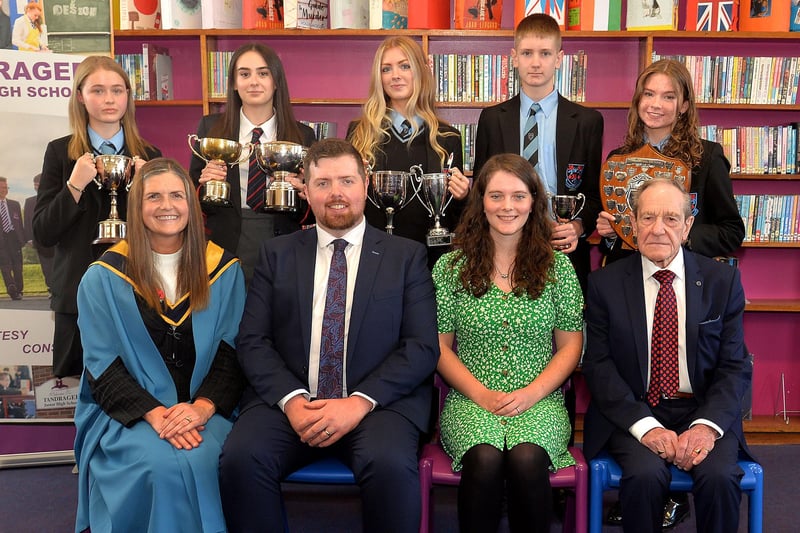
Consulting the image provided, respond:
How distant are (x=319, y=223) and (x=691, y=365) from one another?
54.6 inches

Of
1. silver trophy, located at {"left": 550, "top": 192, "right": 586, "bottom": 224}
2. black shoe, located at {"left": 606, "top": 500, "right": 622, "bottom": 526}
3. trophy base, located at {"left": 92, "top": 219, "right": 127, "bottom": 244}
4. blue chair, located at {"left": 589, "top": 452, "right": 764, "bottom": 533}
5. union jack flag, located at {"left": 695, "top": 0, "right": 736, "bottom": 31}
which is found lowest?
black shoe, located at {"left": 606, "top": 500, "right": 622, "bottom": 526}

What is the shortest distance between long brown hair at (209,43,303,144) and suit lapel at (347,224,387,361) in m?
0.77

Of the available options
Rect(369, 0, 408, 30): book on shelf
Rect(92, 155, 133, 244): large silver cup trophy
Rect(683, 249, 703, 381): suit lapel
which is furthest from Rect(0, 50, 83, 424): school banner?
Rect(683, 249, 703, 381): suit lapel

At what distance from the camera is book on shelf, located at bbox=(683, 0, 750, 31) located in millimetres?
4465

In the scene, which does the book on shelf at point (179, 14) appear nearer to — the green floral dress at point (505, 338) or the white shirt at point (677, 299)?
the green floral dress at point (505, 338)

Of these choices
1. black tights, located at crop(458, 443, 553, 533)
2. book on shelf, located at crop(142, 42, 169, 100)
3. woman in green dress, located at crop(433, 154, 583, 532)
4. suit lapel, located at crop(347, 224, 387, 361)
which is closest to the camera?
black tights, located at crop(458, 443, 553, 533)

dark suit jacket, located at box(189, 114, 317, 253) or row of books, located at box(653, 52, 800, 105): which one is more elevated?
row of books, located at box(653, 52, 800, 105)

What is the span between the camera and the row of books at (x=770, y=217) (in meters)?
4.61

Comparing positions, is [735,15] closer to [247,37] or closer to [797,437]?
[797,437]

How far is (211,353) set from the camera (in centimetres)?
269

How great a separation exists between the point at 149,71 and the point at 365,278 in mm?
2916

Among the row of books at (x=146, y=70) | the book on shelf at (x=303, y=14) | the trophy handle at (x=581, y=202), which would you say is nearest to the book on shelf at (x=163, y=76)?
the row of books at (x=146, y=70)

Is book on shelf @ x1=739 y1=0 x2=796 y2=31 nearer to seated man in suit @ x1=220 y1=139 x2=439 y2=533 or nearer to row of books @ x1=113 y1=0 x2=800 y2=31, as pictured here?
row of books @ x1=113 y1=0 x2=800 y2=31

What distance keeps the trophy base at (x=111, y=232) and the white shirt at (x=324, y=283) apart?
816 millimetres
